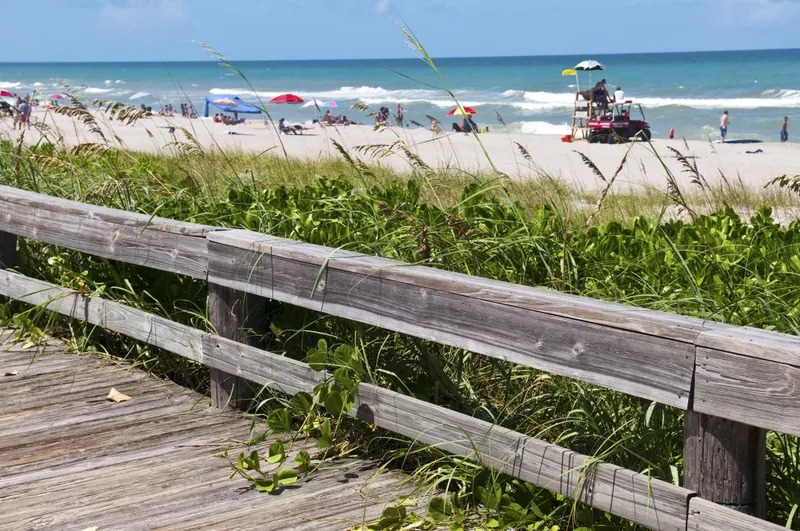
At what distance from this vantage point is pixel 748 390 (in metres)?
2.27

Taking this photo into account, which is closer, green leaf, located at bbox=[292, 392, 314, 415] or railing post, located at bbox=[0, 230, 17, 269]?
green leaf, located at bbox=[292, 392, 314, 415]

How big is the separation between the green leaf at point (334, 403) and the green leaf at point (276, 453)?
A: 23 centimetres

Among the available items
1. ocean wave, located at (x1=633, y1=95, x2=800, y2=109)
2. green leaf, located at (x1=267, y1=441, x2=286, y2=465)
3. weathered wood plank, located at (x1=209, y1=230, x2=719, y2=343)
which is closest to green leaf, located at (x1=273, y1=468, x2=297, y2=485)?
green leaf, located at (x1=267, y1=441, x2=286, y2=465)

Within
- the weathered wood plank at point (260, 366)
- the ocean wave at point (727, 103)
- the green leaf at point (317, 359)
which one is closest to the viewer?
the green leaf at point (317, 359)

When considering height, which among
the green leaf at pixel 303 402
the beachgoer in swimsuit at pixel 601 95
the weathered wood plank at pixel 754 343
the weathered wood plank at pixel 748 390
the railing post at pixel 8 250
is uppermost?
the beachgoer in swimsuit at pixel 601 95

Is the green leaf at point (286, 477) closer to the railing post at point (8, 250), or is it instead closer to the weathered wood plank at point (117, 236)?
the weathered wood plank at point (117, 236)

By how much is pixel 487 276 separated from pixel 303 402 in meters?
0.98

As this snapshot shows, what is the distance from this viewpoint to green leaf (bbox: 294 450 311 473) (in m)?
3.41

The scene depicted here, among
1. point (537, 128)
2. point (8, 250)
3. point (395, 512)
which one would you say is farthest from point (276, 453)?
point (537, 128)

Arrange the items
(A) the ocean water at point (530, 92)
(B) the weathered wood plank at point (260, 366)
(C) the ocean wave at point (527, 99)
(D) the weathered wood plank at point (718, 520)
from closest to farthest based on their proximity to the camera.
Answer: (D) the weathered wood plank at point (718, 520)
(B) the weathered wood plank at point (260, 366)
(A) the ocean water at point (530, 92)
(C) the ocean wave at point (527, 99)

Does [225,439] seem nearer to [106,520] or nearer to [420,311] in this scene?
[106,520]

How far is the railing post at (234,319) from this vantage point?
3.96 metres

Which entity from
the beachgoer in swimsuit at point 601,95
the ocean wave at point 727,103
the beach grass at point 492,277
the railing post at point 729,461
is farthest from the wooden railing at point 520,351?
the ocean wave at point 727,103

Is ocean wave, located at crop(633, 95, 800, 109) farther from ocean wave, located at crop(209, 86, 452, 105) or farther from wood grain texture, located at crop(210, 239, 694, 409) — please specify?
wood grain texture, located at crop(210, 239, 694, 409)
